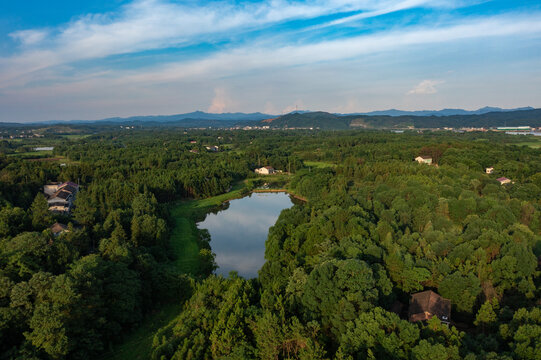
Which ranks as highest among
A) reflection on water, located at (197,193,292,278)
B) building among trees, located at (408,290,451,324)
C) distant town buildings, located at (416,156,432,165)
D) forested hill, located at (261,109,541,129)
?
forested hill, located at (261,109,541,129)

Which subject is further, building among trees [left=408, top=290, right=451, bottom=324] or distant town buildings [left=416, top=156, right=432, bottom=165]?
distant town buildings [left=416, top=156, right=432, bottom=165]

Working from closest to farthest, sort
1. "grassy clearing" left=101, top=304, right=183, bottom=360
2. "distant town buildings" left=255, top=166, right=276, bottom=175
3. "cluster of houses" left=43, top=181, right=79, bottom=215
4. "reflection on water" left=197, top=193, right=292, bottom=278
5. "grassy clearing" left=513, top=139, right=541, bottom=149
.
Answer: "grassy clearing" left=101, top=304, right=183, bottom=360 < "reflection on water" left=197, top=193, right=292, bottom=278 < "cluster of houses" left=43, top=181, right=79, bottom=215 < "distant town buildings" left=255, top=166, right=276, bottom=175 < "grassy clearing" left=513, top=139, right=541, bottom=149

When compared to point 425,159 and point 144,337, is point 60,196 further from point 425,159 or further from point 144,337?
point 425,159

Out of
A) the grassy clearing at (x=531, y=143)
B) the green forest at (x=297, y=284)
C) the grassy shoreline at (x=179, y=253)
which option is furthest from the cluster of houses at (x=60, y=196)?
the grassy clearing at (x=531, y=143)

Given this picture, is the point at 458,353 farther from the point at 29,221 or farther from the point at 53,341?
the point at 29,221

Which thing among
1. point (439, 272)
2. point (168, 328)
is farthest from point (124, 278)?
point (439, 272)

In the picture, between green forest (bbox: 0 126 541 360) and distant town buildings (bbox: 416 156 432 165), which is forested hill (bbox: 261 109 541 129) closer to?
distant town buildings (bbox: 416 156 432 165)

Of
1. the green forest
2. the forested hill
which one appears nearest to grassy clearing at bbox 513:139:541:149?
the green forest

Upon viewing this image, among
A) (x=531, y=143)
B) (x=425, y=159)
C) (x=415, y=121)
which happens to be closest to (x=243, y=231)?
(x=425, y=159)
